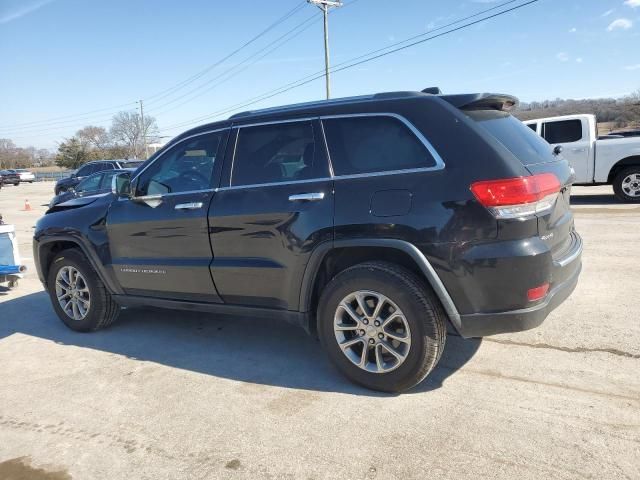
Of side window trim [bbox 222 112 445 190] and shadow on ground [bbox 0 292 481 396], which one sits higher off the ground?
side window trim [bbox 222 112 445 190]

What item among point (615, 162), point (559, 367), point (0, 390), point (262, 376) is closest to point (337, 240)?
point (262, 376)

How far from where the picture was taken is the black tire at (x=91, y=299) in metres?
4.91

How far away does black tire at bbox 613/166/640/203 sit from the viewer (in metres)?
11.3

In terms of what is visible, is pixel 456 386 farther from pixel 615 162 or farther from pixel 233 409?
pixel 615 162

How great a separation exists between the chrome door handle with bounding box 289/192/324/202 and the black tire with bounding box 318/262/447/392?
54 centimetres

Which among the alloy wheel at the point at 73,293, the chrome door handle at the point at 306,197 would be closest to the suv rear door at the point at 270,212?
the chrome door handle at the point at 306,197

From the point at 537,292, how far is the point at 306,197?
1.58 m

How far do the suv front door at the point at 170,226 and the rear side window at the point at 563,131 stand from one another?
34.1 feet

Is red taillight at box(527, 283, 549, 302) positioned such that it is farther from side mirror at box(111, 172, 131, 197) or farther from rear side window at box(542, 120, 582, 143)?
rear side window at box(542, 120, 582, 143)

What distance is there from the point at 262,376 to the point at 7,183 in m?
52.7

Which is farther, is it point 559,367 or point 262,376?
point 262,376

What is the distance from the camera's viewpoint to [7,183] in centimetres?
4738

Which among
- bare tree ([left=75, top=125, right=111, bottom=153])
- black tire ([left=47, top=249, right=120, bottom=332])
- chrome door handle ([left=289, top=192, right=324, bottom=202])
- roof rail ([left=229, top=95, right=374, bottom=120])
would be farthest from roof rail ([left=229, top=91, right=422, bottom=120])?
bare tree ([left=75, top=125, right=111, bottom=153])

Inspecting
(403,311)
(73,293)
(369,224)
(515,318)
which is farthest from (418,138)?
(73,293)
